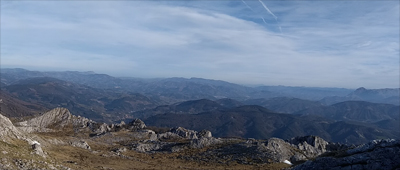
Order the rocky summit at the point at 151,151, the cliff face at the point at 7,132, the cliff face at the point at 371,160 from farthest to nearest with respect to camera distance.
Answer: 1. the cliff face at the point at 7,132
2. the rocky summit at the point at 151,151
3. the cliff face at the point at 371,160

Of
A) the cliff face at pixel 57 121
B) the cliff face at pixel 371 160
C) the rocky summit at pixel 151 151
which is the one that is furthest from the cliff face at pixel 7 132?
the cliff face at pixel 57 121

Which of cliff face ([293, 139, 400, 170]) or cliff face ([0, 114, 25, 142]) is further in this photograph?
cliff face ([0, 114, 25, 142])

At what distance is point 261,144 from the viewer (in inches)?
2906

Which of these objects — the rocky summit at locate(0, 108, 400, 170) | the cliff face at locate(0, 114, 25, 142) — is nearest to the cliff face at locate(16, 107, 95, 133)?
the rocky summit at locate(0, 108, 400, 170)

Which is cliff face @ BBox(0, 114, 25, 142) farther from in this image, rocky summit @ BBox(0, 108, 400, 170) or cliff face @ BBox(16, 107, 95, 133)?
cliff face @ BBox(16, 107, 95, 133)

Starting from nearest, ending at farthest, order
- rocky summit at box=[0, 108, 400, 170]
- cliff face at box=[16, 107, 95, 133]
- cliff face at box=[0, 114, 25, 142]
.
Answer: rocky summit at box=[0, 108, 400, 170]
cliff face at box=[0, 114, 25, 142]
cliff face at box=[16, 107, 95, 133]

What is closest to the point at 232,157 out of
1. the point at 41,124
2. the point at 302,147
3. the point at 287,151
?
the point at 287,151

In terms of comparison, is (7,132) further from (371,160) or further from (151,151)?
(371,160)

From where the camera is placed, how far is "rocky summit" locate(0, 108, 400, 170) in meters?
30.9

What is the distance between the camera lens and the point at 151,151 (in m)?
78.6

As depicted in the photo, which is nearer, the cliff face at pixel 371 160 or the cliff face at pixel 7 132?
the cliff face at pixel 371 160

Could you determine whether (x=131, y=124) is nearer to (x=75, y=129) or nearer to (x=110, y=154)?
(x=75, y=129)

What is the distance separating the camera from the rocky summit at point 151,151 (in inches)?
1215

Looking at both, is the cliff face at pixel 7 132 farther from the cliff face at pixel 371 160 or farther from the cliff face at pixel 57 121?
the cliff face at pixel 57 121
